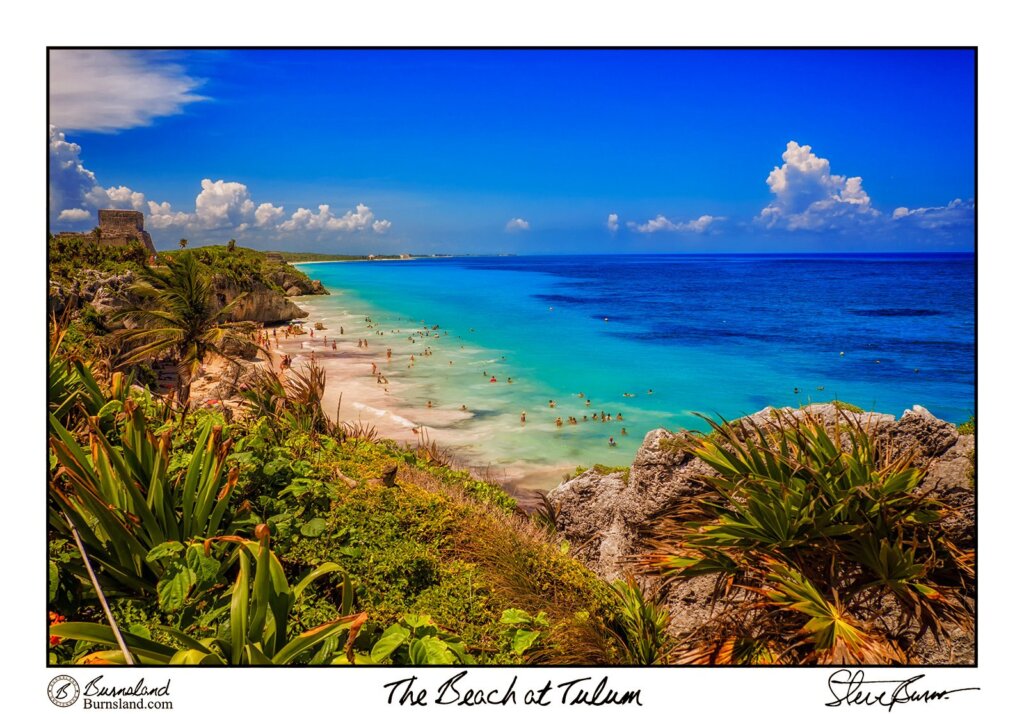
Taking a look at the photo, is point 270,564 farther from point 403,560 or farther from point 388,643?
point 403,560

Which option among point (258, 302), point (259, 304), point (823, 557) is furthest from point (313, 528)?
point (259, 304)

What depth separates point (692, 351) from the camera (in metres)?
27.7

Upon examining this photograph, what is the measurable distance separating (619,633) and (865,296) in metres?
32.1

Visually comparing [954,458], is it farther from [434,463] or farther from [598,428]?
[598,428]

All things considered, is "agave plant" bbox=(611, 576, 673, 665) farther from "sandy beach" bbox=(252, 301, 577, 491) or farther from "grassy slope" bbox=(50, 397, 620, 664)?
"sandy beach" bbox=(252, 301, 577, 491)

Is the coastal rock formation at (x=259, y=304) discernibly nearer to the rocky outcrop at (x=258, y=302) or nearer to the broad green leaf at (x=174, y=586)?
the rocky outcrop at (x=258, y=302)

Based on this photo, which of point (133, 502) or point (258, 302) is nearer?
point (133, 502)

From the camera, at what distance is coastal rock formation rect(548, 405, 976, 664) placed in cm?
357

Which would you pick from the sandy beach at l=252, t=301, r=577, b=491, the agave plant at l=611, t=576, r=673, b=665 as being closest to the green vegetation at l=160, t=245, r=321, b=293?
the sandy beach at l=252, t=301, r=577, b=491

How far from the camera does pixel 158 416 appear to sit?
4754 mm

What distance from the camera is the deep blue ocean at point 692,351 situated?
563 inches

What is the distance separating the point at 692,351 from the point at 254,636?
87.7 feet
